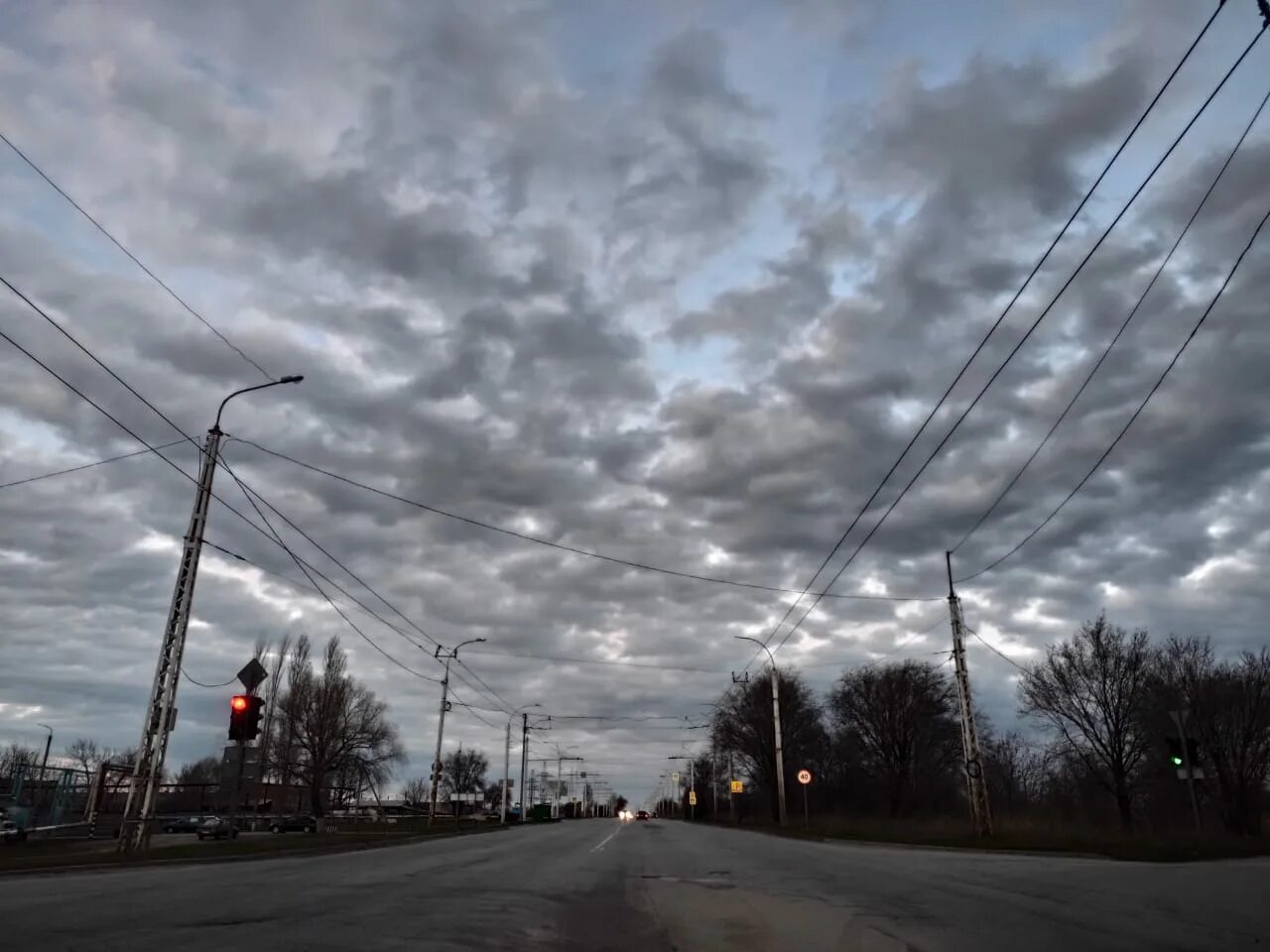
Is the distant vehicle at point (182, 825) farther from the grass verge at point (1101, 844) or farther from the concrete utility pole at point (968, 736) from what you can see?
the concrete utility pole at point (968, 736)

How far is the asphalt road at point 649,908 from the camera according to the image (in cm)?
863

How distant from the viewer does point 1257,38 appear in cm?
1008

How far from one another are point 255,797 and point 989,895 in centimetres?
10204

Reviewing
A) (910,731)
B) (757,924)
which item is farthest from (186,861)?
(910,731)

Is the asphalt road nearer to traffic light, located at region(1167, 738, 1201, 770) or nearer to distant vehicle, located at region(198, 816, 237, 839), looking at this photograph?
traffic light, located at region(1167, 738, 1201, 770)

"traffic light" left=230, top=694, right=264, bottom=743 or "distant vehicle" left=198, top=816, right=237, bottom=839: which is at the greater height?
"traffic light" left=230, top=694, right=264, bottom=743

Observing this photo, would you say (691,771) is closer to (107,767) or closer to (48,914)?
(107,767)

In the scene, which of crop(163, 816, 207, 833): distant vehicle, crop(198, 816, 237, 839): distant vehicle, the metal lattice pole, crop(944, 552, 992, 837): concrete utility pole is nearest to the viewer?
the metal lattice pole

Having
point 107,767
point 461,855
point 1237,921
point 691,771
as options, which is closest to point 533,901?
point 1237,921

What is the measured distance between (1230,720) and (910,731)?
35.5 meters

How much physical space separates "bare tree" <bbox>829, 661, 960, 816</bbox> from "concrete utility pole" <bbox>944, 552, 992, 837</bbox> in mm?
47256

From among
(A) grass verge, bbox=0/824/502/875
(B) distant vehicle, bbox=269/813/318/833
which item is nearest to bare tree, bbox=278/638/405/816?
(B) distant vehicle, bbox=269/813/318/833

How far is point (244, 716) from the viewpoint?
22.1 meters

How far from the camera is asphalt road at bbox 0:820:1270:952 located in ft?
28.3
